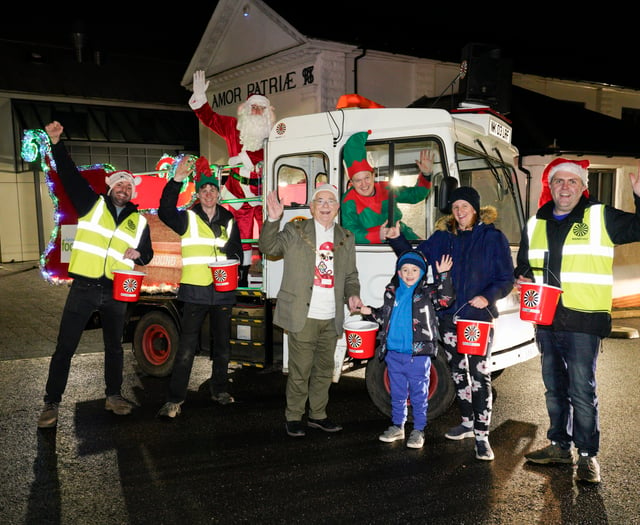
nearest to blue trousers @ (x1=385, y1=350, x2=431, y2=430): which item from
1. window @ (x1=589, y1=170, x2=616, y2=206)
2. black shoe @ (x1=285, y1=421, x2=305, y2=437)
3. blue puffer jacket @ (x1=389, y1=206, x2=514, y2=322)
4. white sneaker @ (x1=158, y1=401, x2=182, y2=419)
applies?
blue puffer jacket @ (x1=389, y1=206, x2=514, y2=322)

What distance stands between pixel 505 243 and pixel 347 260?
1.23 meters

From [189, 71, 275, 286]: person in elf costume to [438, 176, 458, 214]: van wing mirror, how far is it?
2.30 m

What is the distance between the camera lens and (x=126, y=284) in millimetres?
4840

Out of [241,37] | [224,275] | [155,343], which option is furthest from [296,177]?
[241,37]

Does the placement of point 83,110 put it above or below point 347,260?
above

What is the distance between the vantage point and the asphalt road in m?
3.50

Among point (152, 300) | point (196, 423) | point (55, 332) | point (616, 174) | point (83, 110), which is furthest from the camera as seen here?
point (83, 110)

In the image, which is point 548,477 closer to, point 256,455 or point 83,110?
point 256,455

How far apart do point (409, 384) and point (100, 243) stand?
113 inches

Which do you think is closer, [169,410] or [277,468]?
[277,468]

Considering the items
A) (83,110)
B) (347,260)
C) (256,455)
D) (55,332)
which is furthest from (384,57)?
(83,110)

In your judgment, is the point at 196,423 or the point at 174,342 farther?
the point at 174,342

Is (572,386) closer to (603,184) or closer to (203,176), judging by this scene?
(203,176)

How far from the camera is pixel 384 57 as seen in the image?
1447cm
